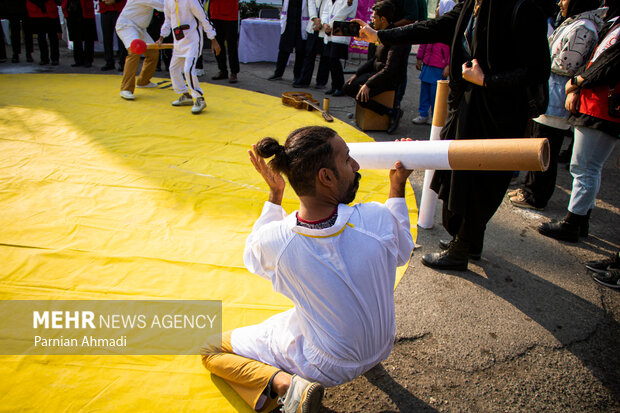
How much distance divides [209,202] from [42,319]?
4.95ft

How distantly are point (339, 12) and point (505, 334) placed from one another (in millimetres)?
6094

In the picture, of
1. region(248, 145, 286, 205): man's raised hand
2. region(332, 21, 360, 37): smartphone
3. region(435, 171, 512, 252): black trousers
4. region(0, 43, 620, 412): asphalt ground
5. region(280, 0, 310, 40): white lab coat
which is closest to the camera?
region(248, 145, 286, 205): man's raised hand

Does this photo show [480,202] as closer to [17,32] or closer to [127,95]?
[127,95]

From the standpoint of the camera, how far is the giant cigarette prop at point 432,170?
2781mm

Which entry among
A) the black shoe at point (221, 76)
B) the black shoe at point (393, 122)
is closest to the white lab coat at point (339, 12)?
the black shoe at point (221, 76)

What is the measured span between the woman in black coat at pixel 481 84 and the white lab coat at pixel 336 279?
3.72ft

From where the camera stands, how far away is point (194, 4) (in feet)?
17.7

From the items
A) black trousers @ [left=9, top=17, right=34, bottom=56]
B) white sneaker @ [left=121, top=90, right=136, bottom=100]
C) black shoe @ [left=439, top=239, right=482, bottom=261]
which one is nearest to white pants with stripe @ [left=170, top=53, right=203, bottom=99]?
white sneaker @ [left=121, top=90, right=136, bottom=100]

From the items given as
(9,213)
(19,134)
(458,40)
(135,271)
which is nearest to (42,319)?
(135,271)

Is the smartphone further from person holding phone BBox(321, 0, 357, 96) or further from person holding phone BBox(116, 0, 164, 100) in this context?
person holding phone BBox(321, 0, 357, 96)

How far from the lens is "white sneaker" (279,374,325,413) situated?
1.45 metres

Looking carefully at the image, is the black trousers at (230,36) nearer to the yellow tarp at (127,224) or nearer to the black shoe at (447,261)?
the yellow tarp at (127,224)

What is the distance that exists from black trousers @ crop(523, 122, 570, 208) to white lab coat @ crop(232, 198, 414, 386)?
261cm

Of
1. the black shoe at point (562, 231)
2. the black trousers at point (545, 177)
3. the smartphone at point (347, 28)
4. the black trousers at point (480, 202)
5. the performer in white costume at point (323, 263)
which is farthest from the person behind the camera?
the black trousers at point (545, 177)
